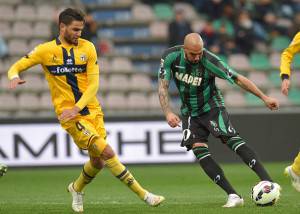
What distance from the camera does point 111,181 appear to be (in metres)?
14.5

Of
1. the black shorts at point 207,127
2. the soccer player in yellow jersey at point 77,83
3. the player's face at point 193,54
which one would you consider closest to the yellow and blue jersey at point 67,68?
the soccer player in yellow jersey at point 77,83

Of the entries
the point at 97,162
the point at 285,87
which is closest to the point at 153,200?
the point at 97,162

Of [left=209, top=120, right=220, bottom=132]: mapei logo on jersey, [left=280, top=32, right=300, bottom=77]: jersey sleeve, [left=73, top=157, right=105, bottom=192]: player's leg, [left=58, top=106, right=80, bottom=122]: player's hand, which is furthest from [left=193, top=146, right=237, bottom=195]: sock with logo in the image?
[left=280, top=32, right=300, bottom=77]: jersey sleeve

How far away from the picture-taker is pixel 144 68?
20203mm

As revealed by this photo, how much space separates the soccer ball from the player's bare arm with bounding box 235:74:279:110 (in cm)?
85

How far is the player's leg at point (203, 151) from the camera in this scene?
384 inches

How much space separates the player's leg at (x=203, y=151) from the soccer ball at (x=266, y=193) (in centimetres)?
22

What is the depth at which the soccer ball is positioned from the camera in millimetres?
9406

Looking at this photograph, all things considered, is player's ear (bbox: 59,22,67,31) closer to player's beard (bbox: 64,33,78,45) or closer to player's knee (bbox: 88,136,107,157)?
player's beard (bbox: 64,33,78,45)

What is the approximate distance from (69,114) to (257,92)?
2.09 metres

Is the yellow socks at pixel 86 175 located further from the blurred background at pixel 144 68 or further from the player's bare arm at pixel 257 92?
the blurred background at pixel 144 68

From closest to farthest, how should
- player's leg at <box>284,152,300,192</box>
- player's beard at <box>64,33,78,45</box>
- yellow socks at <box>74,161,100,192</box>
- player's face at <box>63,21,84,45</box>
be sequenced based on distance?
player's face at <box>63,21,84,45</box> < player's beard at <box>64,33,78,45</box> < yellow socks at <box>74,161,100,192</box> < player's leg at <box>284,152,300,192</box>

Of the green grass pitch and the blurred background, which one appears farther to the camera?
the blurred background

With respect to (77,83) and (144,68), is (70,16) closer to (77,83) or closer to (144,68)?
(77,83)
